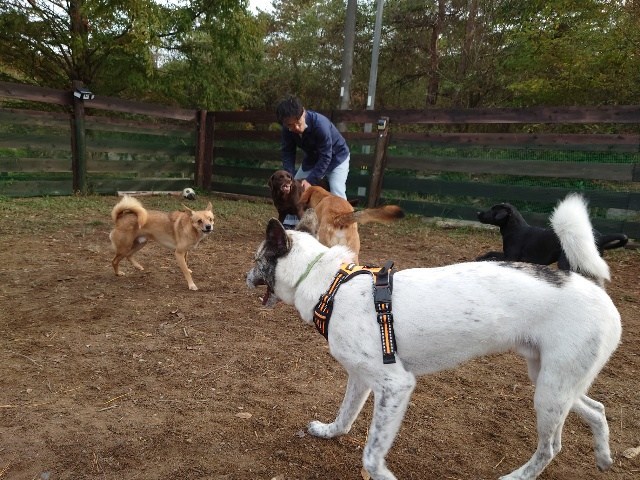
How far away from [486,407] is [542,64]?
11161mm

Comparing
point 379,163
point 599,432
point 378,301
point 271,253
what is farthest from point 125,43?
point 599,432

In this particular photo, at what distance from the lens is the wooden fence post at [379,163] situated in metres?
10.5

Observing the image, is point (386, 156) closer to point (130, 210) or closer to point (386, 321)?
point (130, 210)

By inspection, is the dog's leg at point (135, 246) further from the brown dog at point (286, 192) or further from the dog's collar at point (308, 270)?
the dog's collar at point (308, 270)

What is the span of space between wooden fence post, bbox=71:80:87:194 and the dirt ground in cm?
617

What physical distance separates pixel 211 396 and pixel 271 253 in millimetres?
1128

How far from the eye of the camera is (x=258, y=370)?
3.42 meters

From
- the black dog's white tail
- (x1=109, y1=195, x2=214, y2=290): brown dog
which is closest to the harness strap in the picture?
the black dog's white tail

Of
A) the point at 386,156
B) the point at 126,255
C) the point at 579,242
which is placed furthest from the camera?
the point at 386,156

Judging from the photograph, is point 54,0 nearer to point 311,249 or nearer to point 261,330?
point 261,330

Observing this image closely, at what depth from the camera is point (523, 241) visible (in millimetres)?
5016

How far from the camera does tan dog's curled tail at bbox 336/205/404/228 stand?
4.82 m

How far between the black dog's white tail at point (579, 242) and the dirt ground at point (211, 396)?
109cm

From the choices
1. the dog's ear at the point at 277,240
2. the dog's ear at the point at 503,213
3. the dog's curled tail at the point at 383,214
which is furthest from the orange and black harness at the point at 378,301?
the dog's ear at the point at 503,213
